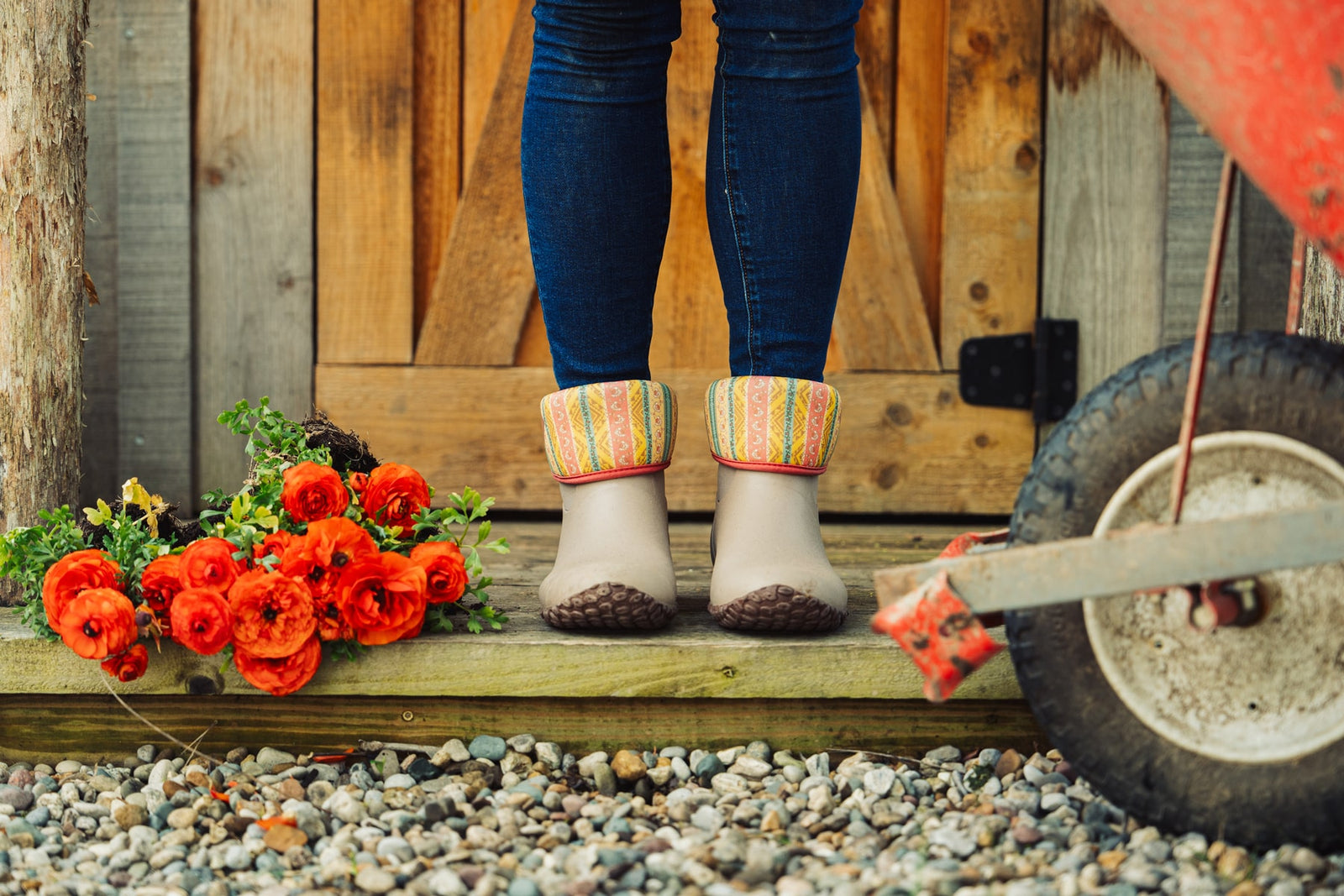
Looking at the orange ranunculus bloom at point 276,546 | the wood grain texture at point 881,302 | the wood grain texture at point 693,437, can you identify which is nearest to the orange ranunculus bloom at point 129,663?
the orange ranunculus bloom at point 276,546

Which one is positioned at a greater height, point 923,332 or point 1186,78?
point 1186,78

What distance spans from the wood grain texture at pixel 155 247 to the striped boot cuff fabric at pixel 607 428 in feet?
3.33

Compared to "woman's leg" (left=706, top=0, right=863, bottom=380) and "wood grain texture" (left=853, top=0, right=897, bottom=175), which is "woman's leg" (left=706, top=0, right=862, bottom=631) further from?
"wood grain texture" (left=853, top=0, right=897, bottom=175)

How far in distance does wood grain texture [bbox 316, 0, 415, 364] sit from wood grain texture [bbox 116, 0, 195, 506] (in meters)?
0.22

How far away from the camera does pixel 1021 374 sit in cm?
185

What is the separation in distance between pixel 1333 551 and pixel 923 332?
1161 millimetres

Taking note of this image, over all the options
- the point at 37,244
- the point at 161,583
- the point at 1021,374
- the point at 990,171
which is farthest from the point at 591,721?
the point at 990,171

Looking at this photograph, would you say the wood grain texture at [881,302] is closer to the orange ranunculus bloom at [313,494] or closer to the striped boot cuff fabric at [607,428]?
the striped boot cuff fabric at [607,428]

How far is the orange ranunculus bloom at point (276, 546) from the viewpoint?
3.43 feet

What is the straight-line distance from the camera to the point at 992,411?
1861mm

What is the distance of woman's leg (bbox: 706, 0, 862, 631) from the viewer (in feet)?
3.42

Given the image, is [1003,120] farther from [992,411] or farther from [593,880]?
[593,880]

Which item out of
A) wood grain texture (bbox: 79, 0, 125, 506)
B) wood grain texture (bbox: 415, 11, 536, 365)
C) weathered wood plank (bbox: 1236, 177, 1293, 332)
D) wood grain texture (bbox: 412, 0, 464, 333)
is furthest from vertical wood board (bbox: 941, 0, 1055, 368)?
wood grain texture (bbox: 79, 0, 125, 506)

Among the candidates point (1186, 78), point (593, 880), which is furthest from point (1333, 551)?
point (593, 880)
